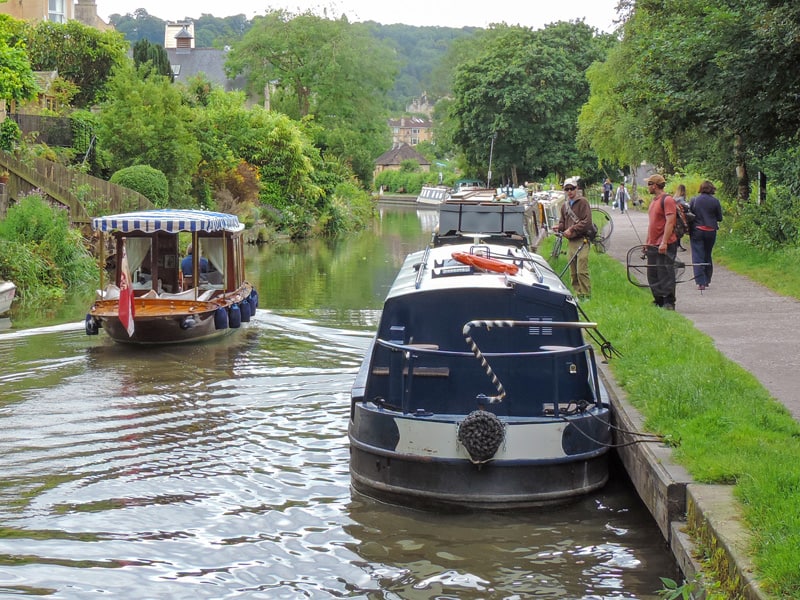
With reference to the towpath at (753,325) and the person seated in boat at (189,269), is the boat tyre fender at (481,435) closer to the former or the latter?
the towpath at (753,325)

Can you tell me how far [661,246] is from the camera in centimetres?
1569

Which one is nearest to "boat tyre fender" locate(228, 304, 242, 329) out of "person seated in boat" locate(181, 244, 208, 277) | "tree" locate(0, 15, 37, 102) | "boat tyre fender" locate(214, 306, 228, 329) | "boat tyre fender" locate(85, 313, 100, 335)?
"boat tyre fender" locate(214, 306, 228, 329)

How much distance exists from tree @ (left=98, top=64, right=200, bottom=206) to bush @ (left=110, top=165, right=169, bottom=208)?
2475 mm

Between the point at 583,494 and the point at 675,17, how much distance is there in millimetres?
17910

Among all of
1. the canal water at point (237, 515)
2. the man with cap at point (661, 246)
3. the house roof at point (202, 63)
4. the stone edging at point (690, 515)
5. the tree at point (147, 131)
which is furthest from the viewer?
the house roof at point (202, 63)

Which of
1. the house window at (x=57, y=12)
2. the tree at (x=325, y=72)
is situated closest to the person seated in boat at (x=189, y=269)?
the house window at (x=57, y=12)

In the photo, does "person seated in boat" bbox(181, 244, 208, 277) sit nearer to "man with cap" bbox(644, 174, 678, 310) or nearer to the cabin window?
the cabin window

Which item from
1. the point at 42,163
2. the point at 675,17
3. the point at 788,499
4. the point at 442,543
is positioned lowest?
the point at 442,543

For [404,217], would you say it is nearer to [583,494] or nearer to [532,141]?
[532,141]

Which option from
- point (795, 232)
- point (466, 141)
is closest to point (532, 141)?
point (466, 141)

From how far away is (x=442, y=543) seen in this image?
28.6 ft

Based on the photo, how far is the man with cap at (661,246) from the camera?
A: 15.7 metres

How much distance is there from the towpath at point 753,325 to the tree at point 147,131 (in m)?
24.0

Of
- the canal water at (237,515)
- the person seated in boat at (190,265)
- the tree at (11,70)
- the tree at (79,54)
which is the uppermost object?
the tree at (79,54)
